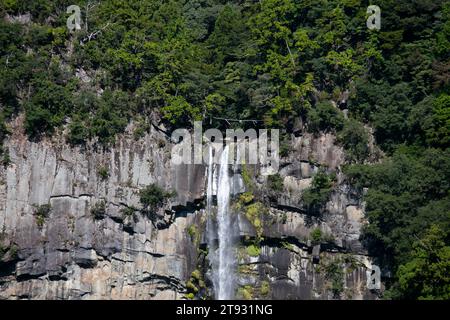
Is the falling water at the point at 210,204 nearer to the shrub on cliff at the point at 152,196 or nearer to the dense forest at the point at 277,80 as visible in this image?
the shrub on cliff at the point at 152,196

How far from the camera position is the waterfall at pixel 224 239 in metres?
52.2

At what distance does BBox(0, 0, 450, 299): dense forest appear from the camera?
5121 centimetres

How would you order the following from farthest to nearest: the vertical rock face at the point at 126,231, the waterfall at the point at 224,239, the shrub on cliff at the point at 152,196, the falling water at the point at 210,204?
1. the falling water at the point at 210,204
2. the shrub on cliff at the point at 152,196
3. the waterfall at the point at 224,239
4. the vertical rock face at the point at 126,231

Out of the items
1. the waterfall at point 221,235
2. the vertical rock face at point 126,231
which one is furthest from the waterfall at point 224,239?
the vertical rock face at point 126,231

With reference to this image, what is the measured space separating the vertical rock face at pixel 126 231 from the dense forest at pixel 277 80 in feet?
3.34

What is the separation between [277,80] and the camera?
5472 cm

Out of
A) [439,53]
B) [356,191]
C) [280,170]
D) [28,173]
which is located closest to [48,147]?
[28,173]

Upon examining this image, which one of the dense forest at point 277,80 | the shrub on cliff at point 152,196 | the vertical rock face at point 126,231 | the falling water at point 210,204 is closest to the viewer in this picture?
the vertical rock face at point 126,231

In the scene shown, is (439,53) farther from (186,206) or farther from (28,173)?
(28,173)

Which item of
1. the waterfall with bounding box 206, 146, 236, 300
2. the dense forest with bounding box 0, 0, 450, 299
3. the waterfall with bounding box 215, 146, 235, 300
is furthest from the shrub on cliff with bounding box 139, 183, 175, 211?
the dense forest with bounding box 0, 0, 450, 299

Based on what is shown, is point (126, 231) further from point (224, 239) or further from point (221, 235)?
point (224, 239)

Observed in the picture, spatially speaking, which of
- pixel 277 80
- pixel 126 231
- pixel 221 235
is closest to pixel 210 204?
pixel 221 235

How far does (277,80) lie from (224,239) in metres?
8.87

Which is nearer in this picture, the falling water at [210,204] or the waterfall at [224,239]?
the waterfall at [224,239]
